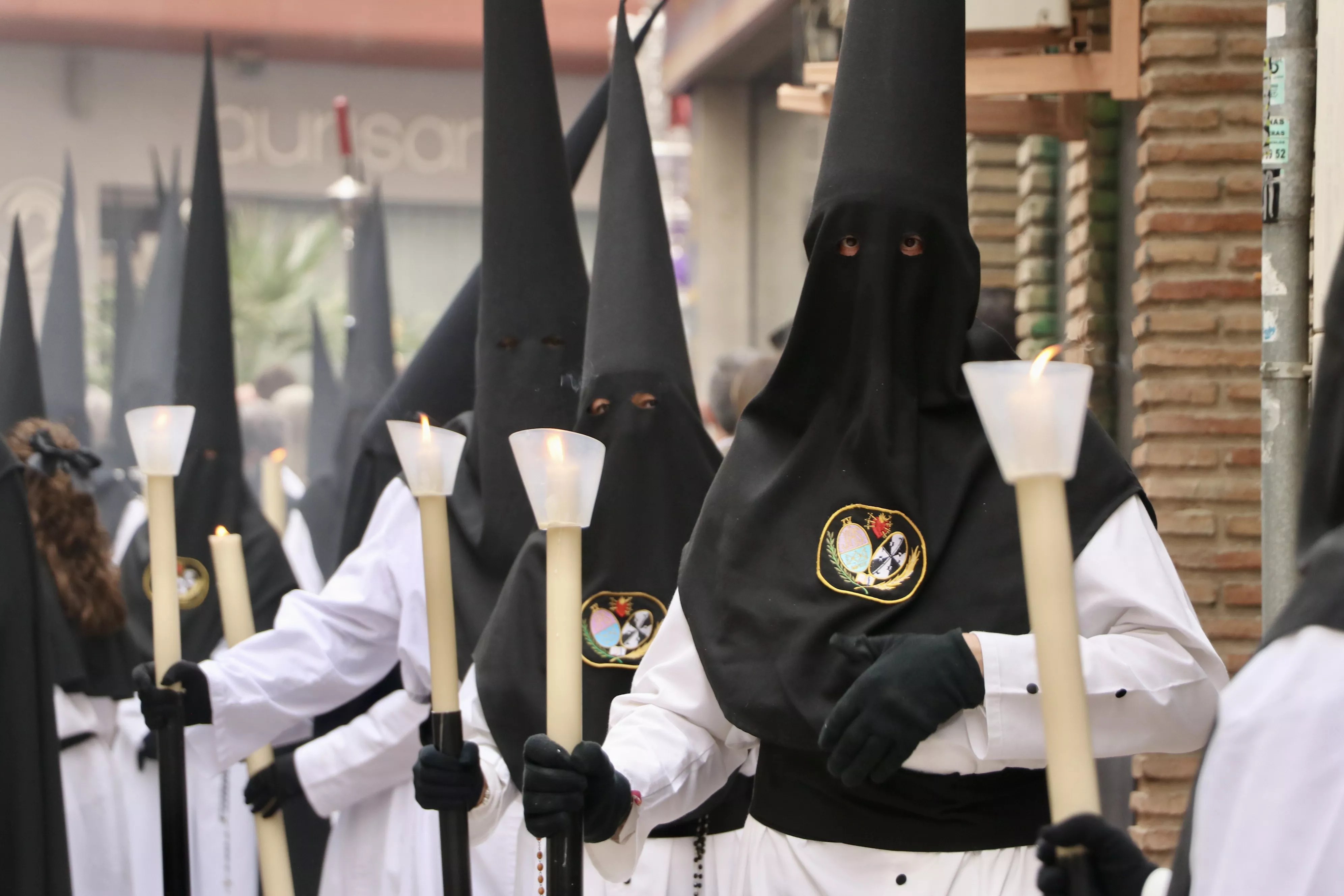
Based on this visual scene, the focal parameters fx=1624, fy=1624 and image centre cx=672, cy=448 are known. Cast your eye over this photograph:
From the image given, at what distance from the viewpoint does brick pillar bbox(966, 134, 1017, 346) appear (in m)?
7.63

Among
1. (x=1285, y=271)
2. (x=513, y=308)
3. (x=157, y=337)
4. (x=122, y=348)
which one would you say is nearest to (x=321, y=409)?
(x=157, y=337)

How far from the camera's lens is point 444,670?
248cm

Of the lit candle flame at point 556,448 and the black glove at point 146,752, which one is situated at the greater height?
the lit candle flame at point 556,448

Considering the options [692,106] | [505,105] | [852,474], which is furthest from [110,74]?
[852,474]

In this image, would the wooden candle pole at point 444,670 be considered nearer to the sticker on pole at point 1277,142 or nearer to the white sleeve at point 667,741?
the white sleeve at point 667,741

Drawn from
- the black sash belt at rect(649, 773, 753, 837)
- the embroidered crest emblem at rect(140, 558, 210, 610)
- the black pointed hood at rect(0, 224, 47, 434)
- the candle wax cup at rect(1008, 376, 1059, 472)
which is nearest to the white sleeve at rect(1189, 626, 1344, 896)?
the candle wax cup at rect(1008, 376, 1059, 472)

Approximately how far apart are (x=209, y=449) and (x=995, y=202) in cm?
393

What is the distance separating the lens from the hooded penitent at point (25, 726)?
3773 millimetres

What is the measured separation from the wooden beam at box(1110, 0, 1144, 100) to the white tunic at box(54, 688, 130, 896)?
3863 mm

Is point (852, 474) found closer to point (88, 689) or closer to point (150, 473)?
point (150, 473)

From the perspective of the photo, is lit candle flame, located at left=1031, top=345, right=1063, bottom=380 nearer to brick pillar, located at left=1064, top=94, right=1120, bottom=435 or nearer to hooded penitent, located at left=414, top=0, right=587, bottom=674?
hooded penitent, located at left=414, top=0, right=587, bottom=674

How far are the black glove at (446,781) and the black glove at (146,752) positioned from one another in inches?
124

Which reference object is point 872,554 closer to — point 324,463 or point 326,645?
point 326,645

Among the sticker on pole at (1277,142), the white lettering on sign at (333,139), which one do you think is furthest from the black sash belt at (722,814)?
the white lettering on sign at (333,139)
